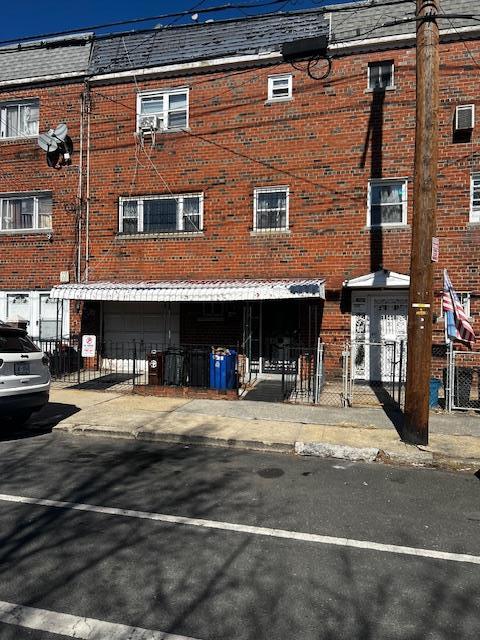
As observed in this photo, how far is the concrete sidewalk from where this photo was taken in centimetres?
669

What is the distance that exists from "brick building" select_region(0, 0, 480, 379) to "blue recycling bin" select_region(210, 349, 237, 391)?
1211 mm

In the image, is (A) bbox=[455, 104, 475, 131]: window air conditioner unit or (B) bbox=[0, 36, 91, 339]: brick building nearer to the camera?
(A) bbox=[455, 104, 475, 131]: window air conditioner unit

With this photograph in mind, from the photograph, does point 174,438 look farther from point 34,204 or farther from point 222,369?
point 34,204

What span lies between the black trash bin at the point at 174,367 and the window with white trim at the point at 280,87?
706 cm

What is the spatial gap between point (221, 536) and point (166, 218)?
10.5m

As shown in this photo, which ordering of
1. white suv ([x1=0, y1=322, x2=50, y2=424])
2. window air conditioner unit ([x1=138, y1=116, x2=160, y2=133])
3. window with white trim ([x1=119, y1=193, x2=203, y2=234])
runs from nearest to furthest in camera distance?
1. white suv ([x1=0, y1=322, x2=50, y2=424])
2. window with white trim ([x1=119, y1=193, x2=203, y2=234])
3. window air conditioner unit ([x1=138, y1=116, x2=160, y2=133])

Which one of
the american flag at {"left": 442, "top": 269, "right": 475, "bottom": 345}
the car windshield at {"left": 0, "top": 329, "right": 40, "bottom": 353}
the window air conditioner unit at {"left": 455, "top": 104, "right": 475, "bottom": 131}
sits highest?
the window air conditioner unit at {"left": 455, "top": 104, "right": 475, "bottom": 131}

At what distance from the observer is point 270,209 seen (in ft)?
41.3

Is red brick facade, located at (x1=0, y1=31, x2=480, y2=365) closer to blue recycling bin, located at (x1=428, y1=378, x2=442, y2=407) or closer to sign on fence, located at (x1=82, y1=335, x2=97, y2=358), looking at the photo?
sign on fence, located at (x1=82, y1=335, x2=97, y2=358)

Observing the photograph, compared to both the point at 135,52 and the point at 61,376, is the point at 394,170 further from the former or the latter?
the point at 61,376

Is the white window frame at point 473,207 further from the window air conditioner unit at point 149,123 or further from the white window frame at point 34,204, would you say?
the white window frame at point 34,204

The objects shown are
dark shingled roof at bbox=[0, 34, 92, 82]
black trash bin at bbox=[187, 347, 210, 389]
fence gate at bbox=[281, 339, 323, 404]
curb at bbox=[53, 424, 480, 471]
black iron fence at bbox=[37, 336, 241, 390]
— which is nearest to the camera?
curb at bbox=[53, 424, 480, 471]

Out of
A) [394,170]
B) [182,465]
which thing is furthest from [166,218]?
[182,465]

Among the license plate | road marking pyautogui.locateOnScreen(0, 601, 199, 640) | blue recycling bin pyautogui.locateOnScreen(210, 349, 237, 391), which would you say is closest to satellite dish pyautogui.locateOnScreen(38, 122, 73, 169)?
blue recycling bin pyautogui.locateOnScreen(210, 349, 237, 391)
